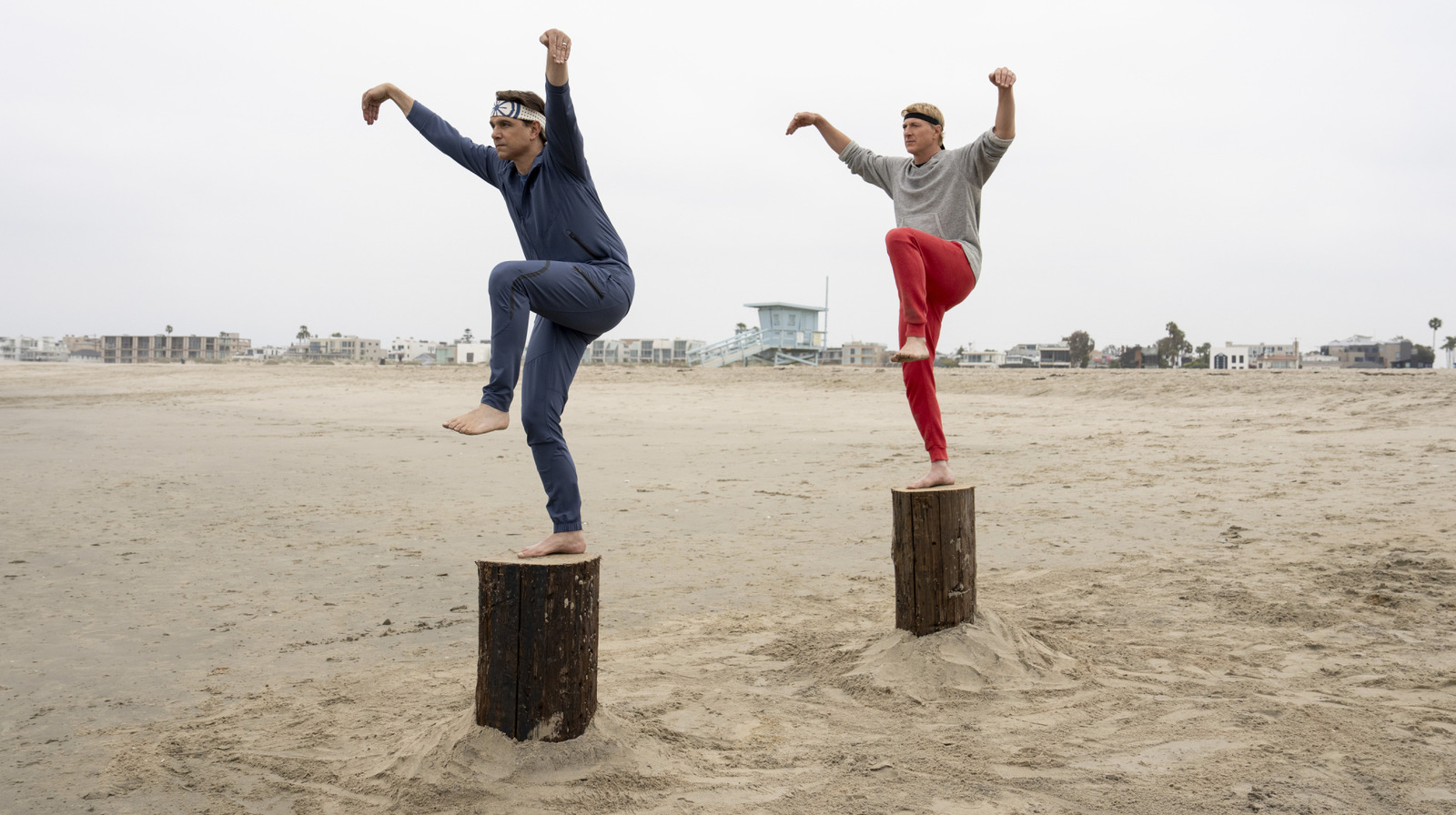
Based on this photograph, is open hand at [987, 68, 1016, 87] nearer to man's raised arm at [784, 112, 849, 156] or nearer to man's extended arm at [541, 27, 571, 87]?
man's raised arm at [784, 112, 849, 156]

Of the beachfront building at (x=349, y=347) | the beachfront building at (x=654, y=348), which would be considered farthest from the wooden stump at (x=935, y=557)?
the beachfront building at (x=349, y=347)

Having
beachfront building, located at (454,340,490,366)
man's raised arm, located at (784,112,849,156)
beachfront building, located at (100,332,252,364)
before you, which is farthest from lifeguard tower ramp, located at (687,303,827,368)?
beachfront building, located at (100,332,252,364)

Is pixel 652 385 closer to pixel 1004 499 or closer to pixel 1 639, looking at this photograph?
pixel 1004 499

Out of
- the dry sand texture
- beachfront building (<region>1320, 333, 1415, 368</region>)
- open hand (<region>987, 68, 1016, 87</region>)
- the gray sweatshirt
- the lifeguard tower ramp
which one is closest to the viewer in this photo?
the dry sand texture

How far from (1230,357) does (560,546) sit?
186 ft

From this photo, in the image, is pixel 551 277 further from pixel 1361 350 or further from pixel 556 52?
pixel 1361 350

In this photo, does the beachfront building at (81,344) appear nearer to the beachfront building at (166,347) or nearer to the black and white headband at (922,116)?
the beachfront building at (166,347)

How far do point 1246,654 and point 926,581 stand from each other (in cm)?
158

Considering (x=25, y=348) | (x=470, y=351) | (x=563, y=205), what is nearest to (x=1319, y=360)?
(x=470, y=351)

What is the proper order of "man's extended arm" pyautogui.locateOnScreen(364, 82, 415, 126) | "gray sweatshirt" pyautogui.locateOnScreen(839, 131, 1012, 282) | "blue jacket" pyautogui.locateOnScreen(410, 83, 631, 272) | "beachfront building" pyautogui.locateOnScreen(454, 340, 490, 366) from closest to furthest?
"blue jacket" pyautogui.locateOnScreen(410, 83, 631, 272), "man's extended arm" pyautogui.locateOnScreen(364, 82, 415, 126), "gray sweatshirt" pyautogui.locateOnScreen(839, 131, 1012, 282), "beachfront building" pyautogui.locateOnScreen(454, 340, 490, 366)

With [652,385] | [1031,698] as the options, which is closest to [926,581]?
[1031,698]

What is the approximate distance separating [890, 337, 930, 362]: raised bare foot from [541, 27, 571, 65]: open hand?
2018mm

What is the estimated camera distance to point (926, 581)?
444cm

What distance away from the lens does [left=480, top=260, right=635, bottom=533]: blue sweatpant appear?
3307 millimetres
